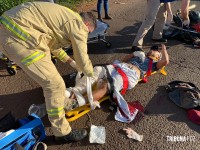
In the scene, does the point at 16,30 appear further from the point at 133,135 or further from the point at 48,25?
the point at 133,135

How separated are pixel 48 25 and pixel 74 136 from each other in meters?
1.59

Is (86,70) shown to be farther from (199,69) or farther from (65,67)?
(199,69)

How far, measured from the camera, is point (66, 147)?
375 cm

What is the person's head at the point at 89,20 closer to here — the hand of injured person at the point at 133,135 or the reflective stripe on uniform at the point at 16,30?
the reflective stripe on uniform at the point at 16,30

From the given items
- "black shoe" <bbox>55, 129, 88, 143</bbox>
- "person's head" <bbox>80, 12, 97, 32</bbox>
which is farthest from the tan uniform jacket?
"black shoe" <bbox>55, 129, 88, 143</bbox>

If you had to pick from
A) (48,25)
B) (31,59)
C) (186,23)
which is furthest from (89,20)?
(186,23)

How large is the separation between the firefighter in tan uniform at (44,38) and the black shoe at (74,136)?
220 millimetres

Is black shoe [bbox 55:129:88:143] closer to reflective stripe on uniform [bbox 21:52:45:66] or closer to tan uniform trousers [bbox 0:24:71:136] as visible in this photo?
tan uniform trousers [bbox 0:24:71:136]

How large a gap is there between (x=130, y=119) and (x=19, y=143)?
5.69 ft

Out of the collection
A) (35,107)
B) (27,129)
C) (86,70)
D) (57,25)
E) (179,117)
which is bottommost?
(179,117)

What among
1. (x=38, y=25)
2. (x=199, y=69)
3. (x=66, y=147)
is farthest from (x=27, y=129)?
(x=199, y=69)

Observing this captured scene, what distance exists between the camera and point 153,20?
5758 millimetres

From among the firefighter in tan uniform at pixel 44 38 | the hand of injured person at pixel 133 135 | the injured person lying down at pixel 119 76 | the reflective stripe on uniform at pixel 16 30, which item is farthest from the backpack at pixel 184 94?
the reflective stripe on uniform at pixel 16 30

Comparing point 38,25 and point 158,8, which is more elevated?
point 38,25
